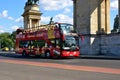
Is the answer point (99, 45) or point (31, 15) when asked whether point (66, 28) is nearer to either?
point (99, 45)

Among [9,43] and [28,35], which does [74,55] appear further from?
[9,43]

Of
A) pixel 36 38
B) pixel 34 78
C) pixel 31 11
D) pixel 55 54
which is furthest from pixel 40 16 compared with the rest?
pixel 34 78

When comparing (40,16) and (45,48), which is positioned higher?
(40,16)

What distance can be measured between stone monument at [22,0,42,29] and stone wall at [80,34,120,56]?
16.9 m

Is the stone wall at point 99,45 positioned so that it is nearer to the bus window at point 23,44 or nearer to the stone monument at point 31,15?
the bus window at point 23,44

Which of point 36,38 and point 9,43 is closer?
point 36,38

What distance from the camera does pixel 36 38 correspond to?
37281mm

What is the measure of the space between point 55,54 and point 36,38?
13.7 ft

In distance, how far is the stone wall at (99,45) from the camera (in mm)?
41031

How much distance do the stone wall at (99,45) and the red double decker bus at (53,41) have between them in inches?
Result: 291

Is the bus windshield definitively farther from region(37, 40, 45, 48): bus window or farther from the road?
the road

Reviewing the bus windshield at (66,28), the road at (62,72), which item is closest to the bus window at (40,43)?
the bus windshield at (66,28)

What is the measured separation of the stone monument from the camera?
2335 inches

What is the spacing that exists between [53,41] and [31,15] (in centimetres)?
2614
